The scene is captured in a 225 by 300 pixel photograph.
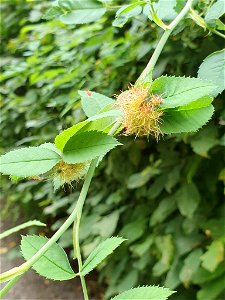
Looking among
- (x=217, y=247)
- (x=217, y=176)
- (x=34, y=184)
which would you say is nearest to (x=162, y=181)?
(x=217, y=176)

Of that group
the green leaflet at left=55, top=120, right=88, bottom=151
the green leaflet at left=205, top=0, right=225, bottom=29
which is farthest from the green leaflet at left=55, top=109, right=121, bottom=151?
the green leaflet at left=205, top=0, right=225, bottom=29

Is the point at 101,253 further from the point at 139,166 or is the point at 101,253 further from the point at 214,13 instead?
the point at 139,166


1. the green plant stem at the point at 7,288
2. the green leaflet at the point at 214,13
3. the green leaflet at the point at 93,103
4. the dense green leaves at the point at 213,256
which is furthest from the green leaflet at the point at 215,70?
the dense green leaves at the point at 213,256

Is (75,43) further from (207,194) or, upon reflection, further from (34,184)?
(34,184)

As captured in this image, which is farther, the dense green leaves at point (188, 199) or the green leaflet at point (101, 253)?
the dense green leaves at point (188, 199)

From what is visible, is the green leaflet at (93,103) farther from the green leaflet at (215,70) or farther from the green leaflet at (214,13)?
the green leaflet at (214,13)

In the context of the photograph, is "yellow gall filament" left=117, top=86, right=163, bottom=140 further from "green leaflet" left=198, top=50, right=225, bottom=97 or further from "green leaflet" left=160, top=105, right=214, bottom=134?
"green leaflet" left=198, top=50, right=225, bottom=97
